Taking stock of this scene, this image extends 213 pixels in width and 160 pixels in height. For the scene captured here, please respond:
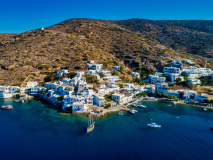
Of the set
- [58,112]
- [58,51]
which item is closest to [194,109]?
[58,112]

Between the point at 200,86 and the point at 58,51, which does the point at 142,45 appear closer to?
the point at 200,86

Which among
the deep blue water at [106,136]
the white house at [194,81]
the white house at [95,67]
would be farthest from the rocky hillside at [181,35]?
the deep blue water at [106,136]

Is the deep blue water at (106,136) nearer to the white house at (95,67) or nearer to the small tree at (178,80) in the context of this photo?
the small tree at (178,80)

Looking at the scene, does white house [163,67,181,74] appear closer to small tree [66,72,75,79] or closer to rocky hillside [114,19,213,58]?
rocky hillside [114,19,213,58]

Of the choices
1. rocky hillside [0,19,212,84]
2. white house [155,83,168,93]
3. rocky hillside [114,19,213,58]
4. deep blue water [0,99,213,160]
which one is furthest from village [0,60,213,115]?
rocky hillside [114,19,213,58]

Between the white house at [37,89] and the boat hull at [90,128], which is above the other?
the white house at [37,89]

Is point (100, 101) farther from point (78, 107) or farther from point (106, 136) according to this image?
point (106, 136)
